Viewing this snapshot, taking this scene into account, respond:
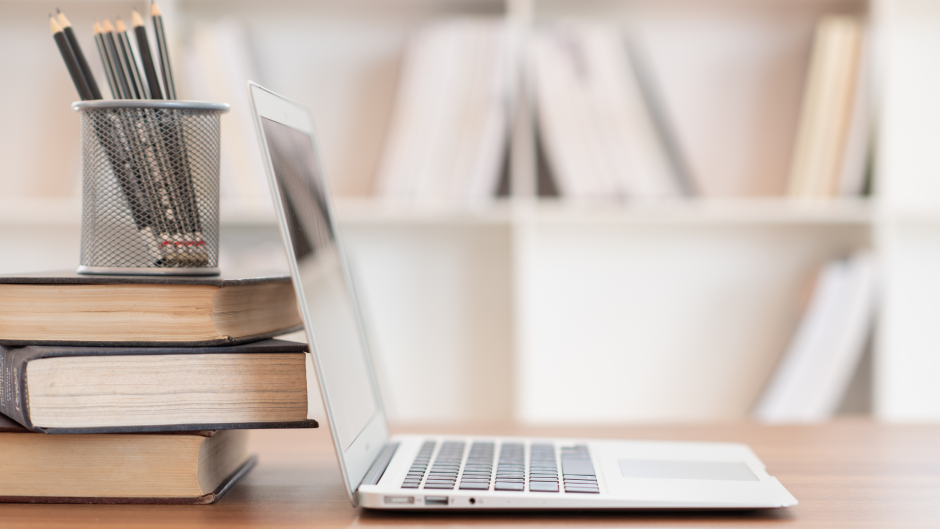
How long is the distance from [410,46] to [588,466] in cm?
122

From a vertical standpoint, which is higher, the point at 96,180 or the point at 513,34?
the point at 513,34

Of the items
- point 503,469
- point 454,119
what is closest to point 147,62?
point 503,469

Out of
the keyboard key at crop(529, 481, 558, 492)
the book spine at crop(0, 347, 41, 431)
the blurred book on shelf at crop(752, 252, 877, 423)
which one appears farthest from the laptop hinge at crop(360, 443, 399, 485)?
the blurred book on shelf at crop(752, 252, 877, 423)

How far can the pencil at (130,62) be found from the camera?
584mm

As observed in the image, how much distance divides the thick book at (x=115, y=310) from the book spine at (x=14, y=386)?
0.05ft

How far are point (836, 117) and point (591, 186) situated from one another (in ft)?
1.70

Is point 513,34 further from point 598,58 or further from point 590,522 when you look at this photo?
point 590,522

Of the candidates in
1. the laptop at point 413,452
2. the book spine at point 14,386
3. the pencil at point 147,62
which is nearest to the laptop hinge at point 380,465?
the laptop at point 413,452

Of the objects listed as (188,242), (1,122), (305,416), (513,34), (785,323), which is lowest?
(785,323)

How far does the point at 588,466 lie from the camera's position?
1.99 feet

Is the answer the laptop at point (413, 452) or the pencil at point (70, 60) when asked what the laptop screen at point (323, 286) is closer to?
the laptop at point (413, 452)

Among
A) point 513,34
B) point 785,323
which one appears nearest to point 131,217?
point 513,34

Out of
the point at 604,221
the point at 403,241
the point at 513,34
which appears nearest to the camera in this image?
the point at 513,34

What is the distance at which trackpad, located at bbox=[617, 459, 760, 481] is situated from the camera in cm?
58
